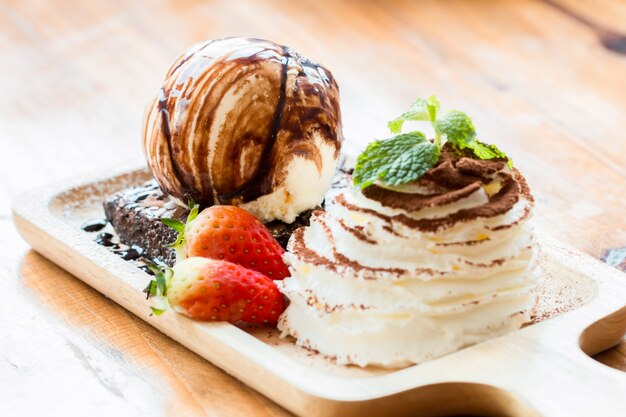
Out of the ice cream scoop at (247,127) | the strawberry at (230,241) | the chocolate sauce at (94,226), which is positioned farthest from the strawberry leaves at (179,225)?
the chocolate sauce at (94,226)

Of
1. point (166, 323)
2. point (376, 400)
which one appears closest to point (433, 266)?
point (376, 400)

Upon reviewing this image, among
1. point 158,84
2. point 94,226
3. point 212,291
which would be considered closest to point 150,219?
point 94,226

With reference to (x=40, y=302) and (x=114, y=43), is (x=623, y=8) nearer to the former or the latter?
(x=114, y=43)

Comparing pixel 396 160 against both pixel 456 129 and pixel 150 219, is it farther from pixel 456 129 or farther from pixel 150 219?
pixel 150 219

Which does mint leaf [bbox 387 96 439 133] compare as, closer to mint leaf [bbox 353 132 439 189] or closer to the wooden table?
mint leaf [bbox 353 132 439 189]

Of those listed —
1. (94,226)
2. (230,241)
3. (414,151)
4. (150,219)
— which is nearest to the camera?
(414,151)

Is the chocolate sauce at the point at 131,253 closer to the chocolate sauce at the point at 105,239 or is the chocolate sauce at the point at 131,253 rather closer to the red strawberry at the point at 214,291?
the chocolate sauce at the point at 105,239

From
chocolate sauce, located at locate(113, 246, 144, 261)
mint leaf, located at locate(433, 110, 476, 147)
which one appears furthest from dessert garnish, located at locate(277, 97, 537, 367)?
chocolate sauce, located at locate(113, 246, 144, 261)
